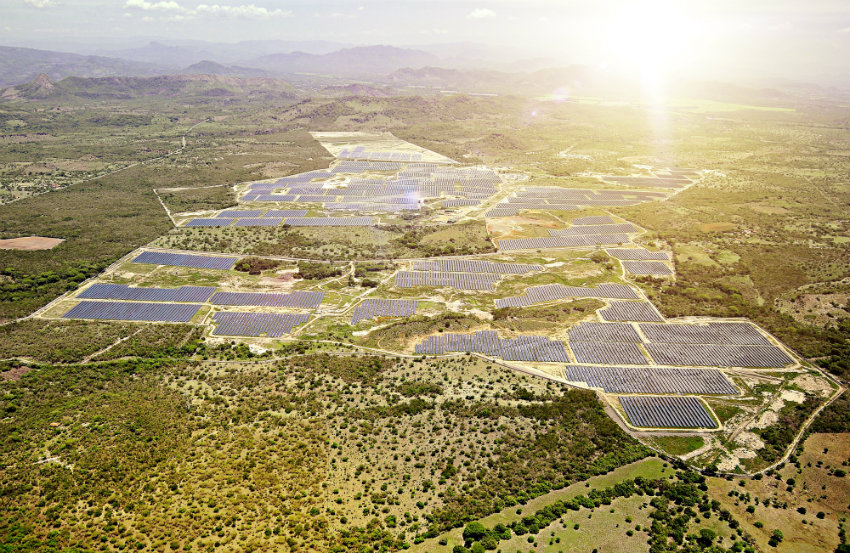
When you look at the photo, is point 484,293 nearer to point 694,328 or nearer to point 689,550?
point 694,328

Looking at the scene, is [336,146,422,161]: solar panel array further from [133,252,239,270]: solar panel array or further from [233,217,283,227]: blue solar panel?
[133,252,239,270]: solar panel array

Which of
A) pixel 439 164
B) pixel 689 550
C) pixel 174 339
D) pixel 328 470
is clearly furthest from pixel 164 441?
pixel 439 164

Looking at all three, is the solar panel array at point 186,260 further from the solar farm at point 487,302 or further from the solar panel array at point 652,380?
the solar panel array at point 652,380

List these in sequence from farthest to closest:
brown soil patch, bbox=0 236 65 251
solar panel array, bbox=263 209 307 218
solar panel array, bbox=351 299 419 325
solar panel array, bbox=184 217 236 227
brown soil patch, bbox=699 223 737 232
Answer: solar panel array, bbox=263 209 307 218
solar panel array, bbox=184 217 236 227
brown soil patch, bbox=699 223 737 232
brown soil patch, bbox=0 236 65 251
solar panel array, bbox=351 299 419 325

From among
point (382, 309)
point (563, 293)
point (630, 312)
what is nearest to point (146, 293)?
point (382, 309)

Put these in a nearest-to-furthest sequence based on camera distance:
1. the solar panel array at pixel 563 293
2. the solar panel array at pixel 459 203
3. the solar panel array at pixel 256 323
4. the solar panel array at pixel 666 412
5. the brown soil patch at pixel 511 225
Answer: the solar panel array at pixel 666 412, the solar panel array at pixel 256 323, the solar panel array at pixel 563 293, the brown soil patch at pixel 511 225, the solar panel array at pixel 459 203

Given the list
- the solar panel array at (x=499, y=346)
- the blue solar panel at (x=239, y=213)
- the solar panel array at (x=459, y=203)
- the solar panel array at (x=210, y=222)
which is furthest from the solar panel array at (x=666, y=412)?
the blue solar panel at (x=239, y=213)

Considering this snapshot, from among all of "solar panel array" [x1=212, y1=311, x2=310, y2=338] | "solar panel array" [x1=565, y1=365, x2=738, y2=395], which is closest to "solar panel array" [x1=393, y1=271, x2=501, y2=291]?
Answer: "solar panel array" [x1=212, y1=311, x2=310, y2=338]
